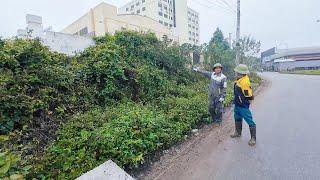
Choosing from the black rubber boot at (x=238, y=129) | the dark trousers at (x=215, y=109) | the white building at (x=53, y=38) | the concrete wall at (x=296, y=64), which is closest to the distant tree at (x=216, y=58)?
the white building at (x=53, y=38)

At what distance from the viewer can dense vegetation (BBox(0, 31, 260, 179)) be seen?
3.94 metres

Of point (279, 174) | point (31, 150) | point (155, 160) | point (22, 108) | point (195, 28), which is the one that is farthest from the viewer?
point (195, 28)

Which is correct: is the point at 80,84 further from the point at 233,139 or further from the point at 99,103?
the point at 233,139

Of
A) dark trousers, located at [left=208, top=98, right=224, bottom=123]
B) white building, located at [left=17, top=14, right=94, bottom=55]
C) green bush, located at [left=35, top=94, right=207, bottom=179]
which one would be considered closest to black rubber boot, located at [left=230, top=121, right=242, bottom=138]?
dark trousers, located at [left=208, top=98, right=224, bottom=123]

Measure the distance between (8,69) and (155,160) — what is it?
4095 mm

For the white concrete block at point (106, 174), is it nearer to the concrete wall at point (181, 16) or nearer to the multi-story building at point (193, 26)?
the concrete wall at point (181, 16)

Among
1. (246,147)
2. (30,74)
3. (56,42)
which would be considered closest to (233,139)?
(246,147)

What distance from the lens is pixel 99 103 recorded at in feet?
23.0

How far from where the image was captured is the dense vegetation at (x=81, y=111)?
3941 millimetres

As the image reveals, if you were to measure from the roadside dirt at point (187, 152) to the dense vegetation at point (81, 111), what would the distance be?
219mm

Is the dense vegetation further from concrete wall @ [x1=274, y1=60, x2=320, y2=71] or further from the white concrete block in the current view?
concrete wall @ [x1=274, y1=60, x2=320, y2=71]

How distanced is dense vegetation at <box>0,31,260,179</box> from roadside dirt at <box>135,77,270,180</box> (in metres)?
0.22

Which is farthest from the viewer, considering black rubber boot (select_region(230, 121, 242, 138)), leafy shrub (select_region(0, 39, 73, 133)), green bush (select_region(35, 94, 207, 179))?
black rubber boot (select_region(230, 121, 242, 138))

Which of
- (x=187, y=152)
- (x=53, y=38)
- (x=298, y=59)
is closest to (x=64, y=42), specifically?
(x=53, y=38)
